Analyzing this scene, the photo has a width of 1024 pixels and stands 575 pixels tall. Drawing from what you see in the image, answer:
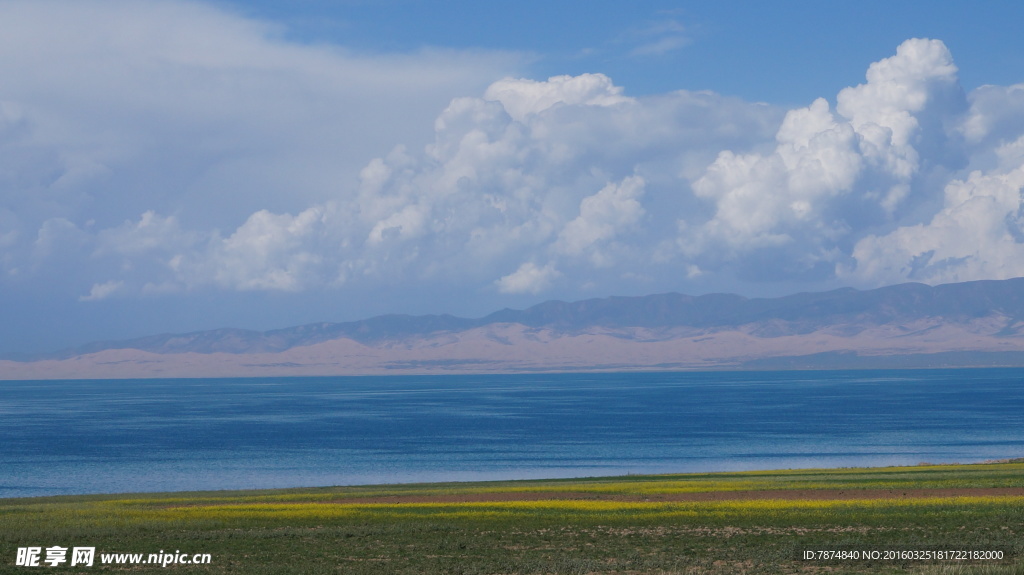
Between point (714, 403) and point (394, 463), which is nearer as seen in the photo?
point (394, 463)

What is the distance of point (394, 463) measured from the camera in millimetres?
82750

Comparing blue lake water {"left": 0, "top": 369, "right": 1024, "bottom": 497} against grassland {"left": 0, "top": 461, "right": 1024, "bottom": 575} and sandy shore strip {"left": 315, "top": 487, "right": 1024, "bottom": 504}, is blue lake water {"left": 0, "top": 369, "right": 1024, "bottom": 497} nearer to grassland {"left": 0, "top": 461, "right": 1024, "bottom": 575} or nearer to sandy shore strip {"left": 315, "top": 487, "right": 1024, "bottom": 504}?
sandy shore strip {"left": 315, "top": 487, "right": 1024, "bottom": 504}

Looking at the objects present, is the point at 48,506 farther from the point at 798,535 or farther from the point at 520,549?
the point at 798,535

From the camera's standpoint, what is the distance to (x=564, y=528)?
105 ft

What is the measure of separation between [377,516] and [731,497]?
49.8 feet

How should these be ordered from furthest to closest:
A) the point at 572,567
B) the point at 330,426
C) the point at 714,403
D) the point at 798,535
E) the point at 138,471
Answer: the point at 714,403 < the point at 330,426 < the point at 138,471 < the point at 798,535 < the point at 572,567

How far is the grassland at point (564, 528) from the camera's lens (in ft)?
83.0

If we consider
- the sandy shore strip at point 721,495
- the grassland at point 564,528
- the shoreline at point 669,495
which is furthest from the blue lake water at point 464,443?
the grassland at point 564,528

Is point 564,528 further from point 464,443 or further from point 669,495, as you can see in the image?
point 464,443

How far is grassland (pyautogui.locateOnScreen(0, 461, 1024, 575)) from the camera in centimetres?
2530

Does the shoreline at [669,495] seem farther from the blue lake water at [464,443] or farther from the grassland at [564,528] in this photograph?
the blue lake water at [464,443]

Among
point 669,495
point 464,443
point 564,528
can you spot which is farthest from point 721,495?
point 464,443

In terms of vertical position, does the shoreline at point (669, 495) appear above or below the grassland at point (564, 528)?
below

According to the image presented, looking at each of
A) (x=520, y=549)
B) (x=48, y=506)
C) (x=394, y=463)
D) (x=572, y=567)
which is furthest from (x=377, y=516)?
(x=394, y=463)
